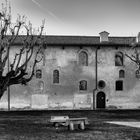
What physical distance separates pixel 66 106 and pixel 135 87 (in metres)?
8.19

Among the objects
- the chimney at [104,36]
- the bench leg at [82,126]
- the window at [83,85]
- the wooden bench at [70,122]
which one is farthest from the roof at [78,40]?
the bench leg at [82,126]

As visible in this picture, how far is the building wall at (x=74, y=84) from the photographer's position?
110 ft

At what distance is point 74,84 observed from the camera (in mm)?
34094

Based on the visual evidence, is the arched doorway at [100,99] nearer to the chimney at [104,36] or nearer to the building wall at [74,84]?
the building wall at [74,84]

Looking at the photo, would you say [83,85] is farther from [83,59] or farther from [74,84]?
[83,59]

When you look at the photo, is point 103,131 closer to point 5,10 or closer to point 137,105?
point 5,10

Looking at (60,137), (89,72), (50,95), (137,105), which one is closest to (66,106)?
(50,95)

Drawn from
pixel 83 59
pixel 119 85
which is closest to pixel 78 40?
pixel 83 59

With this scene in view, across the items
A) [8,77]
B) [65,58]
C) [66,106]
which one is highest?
[65,58]

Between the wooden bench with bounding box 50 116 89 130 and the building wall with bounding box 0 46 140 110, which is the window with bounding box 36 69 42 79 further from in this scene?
the wooden bench with bounding box 50 116 89 130

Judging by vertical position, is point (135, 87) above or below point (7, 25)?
below

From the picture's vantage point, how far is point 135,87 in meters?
Result: 34.4

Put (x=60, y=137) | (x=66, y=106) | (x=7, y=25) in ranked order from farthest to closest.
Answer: (x=66, y=106) < (x=7, y=25) < (x=60, y=137)

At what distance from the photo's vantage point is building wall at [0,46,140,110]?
110 feet
